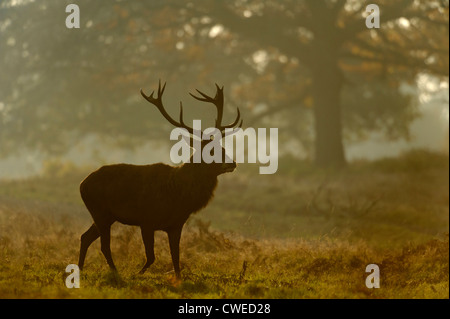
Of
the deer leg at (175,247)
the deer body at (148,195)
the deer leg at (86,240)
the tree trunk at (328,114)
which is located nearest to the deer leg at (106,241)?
the deer body at (148,195)

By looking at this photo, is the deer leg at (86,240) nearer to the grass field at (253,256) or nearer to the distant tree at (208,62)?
the grass field at (253,256)

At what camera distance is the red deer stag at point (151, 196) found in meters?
9.45

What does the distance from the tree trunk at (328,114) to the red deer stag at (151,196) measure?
20467 millimetres

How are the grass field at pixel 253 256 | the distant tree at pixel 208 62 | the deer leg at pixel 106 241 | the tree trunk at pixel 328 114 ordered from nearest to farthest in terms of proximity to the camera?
the grass field at pixel 253 256, the deer leg at pixel 106 241, the distant tree at pixel 208 62, the tree trunk at pixel 328 114

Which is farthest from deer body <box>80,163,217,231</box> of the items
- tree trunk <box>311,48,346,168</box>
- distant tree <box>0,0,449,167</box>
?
tree trunk <box>311,48,346,168</box>

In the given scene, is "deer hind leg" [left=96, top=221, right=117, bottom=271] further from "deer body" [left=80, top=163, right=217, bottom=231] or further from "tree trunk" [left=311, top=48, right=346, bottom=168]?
"tree trunk" [left=311, top=48, right=346, bottom=168]

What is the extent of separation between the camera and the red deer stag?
9453mm

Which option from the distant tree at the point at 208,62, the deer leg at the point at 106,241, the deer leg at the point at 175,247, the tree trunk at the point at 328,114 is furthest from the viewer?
the tree trunk at the point at 328,114

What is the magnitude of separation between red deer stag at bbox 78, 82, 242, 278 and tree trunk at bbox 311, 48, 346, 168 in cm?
2047

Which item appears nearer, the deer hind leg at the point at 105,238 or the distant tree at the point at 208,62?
the deer hind leg at the point at 105,238

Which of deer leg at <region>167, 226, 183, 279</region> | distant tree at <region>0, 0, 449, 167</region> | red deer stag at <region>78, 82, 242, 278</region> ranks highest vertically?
distant tree at <region>0, 0, 449, 167</region>
